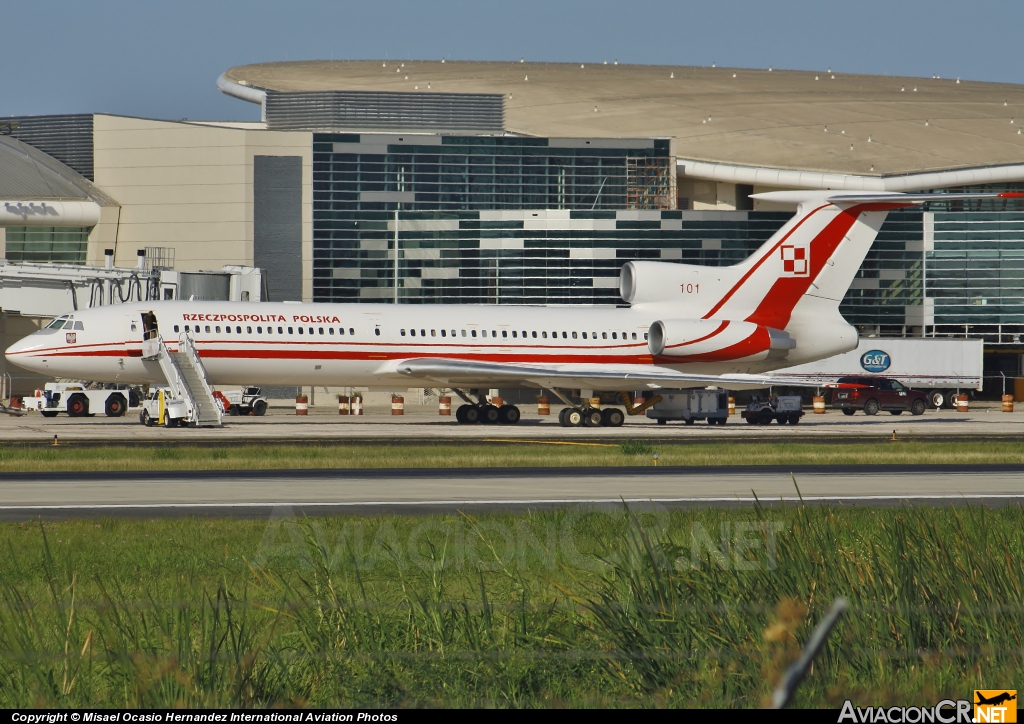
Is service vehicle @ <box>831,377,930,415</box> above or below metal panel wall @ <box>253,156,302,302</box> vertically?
below

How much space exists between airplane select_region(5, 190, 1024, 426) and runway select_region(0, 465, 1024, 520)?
17.0 m

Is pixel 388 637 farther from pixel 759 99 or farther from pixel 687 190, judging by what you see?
pixel 759 99

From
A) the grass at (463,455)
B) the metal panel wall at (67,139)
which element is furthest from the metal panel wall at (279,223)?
the grass at (463,455)

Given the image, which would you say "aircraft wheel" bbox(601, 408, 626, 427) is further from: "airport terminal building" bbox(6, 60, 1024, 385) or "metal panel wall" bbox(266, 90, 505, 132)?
"metal panel wall" bbox(266, 90, 505, 132)

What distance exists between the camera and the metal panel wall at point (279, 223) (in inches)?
2992

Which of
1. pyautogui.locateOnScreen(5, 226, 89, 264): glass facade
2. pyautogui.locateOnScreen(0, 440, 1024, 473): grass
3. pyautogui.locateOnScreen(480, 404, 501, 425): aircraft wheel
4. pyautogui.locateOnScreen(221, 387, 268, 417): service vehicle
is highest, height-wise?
pyautogui.locateOnScreen(5, 226, 89, 264): glass facade

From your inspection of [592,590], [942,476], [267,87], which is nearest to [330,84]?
[267,87]

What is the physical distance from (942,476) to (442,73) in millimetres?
95503

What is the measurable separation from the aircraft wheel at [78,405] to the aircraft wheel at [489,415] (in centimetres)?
1648

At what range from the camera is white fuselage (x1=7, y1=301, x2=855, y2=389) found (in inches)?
1538

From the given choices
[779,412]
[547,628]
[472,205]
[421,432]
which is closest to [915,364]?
[779,412]

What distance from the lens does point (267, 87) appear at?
11062cm

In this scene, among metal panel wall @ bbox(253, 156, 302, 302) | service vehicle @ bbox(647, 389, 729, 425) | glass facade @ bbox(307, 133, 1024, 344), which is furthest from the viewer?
metal panel wall @ bbox(253, 156, 302, 302)

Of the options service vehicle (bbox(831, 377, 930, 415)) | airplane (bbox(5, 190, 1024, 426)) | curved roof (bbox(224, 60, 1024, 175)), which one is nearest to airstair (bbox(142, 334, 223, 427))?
airplane (bbox(5, 190, 1024, 426))
